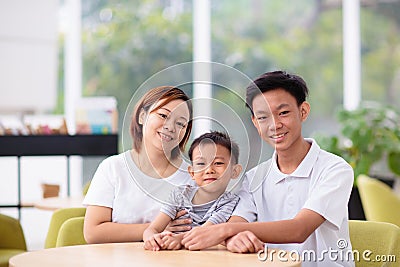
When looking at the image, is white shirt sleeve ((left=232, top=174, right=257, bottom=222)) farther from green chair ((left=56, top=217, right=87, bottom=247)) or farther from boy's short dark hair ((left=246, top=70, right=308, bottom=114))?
green chair ((left=56, top=217, right=87, bottom=247))

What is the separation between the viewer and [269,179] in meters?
2.33

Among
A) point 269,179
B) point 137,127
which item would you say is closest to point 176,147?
point 137,127

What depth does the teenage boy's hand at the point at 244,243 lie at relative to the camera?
2014 mm

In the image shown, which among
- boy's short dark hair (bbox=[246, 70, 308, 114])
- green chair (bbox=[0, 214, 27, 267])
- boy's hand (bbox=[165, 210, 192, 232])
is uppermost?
boy's short dark hair (bbox=[246, 70, 308, 114])

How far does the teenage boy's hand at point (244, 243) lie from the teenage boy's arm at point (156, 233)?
186 mm

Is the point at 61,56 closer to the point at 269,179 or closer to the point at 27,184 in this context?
the point at 27,184

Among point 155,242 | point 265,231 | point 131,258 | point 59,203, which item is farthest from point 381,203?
point 131,258

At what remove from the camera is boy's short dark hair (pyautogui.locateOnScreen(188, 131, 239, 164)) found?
2.13m

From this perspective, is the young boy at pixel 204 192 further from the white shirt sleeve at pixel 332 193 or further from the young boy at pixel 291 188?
the white shirt sleeve at pixel 332 193

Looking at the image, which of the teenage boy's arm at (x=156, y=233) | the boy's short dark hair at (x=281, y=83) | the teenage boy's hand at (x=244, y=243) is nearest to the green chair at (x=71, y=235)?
the teenage boy's arm at (x=156, y=233)

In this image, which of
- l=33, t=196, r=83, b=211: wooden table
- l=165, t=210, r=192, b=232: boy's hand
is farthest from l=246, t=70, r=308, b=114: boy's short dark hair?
l=33, t=196, r=83, b=211: wooden table

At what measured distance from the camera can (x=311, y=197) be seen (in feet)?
7.08

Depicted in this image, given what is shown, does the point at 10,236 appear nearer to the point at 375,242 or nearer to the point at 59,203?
the point at 59,203

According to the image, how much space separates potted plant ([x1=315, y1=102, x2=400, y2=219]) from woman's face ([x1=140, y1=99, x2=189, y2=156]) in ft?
11.1
